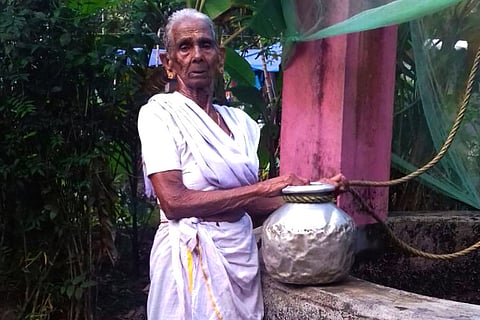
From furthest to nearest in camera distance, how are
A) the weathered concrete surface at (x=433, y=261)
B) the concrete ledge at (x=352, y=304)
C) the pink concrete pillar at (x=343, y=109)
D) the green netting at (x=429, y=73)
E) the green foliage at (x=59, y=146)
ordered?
the green foliage at (x=59, y=146) < the weathered concrete surface at (x=433, y=261) < the pink concrete pillar at (x=343, y=109) < the green netting at (x=429, y=73) < the concrete ledge at (x=352, y=304)

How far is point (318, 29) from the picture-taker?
269 centimetres

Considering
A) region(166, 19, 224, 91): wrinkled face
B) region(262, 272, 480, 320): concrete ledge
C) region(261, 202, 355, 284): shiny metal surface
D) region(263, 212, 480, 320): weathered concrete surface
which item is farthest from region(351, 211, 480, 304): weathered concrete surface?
region(166, 19, 224, 91): wrinkled face

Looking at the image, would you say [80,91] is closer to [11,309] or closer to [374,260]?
[11,309]

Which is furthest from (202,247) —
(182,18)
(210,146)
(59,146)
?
(59,146)

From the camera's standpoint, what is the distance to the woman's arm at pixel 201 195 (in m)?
2.18

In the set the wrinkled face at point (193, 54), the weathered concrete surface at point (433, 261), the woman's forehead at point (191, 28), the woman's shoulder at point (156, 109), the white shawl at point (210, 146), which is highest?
the woman's forehead at point (191, 28)

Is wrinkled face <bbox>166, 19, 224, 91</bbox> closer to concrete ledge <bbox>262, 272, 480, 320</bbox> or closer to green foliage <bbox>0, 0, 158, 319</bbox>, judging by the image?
concrete ledge <bbox>262, 272, 480, 320</bbox>

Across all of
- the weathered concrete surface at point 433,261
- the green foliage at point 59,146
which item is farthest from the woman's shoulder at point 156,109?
the weathered concrete surface at point 433,261

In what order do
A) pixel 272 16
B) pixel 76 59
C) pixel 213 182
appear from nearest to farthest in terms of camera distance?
pixel 213 182
pixel 272 16
pixel 76 59

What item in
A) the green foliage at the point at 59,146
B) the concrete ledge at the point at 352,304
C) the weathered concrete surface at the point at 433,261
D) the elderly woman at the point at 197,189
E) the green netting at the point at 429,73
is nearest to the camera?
the concrete ledge at the point at 352,304

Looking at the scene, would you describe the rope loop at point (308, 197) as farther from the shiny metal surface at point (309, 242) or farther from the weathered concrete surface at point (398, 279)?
the weathered concrete surface at point (398, 279)

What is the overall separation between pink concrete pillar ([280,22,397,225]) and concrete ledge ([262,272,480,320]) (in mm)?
648

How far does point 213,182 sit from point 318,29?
825 millimetres

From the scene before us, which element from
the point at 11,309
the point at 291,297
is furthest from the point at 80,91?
the point at 291,297
